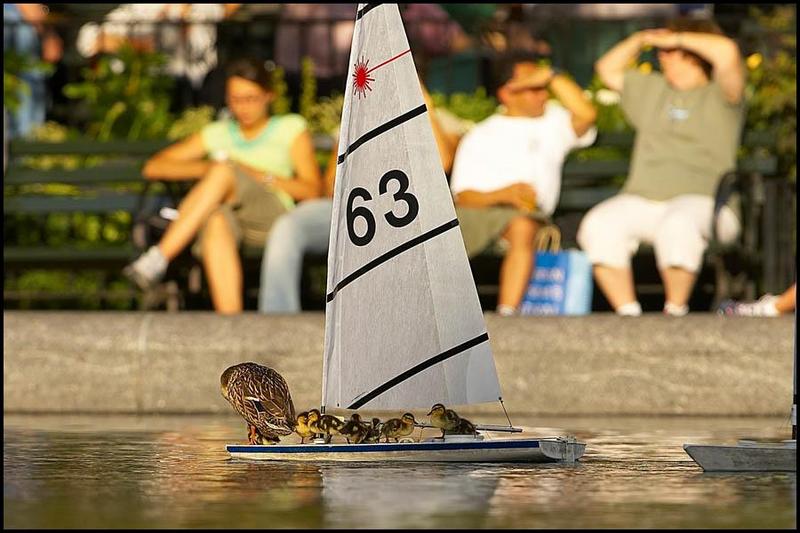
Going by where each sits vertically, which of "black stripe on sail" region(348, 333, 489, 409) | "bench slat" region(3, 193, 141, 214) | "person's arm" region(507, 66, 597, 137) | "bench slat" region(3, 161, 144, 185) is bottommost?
"black stripe on sail" region(348, 333, 489, 409)

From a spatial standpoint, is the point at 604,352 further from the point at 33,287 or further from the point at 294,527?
the point at 294,527

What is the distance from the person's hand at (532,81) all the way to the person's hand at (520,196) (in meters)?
0.73

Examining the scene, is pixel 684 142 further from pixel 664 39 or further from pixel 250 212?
pixel 250 212

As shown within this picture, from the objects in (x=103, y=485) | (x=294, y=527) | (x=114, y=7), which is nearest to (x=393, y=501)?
(x=294, y=527)

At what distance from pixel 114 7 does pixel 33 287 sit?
2980 millimetres

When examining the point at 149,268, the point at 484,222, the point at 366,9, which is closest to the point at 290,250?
the point at 149,268

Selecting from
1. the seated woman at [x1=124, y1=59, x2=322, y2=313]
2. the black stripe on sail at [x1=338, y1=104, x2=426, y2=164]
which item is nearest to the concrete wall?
the seated woman at [x1=124, y1=59, x2=322, y2=313]

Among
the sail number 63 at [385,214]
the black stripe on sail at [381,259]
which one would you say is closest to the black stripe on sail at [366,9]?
the sail number 63 at [385,214]

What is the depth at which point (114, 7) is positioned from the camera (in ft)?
63.2

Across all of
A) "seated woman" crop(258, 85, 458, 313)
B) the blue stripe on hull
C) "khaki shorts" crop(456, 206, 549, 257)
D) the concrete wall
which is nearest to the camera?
the blue stripe on hull

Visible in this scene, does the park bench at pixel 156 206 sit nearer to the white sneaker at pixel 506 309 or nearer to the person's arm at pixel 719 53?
the person's arm at pixel 719 53

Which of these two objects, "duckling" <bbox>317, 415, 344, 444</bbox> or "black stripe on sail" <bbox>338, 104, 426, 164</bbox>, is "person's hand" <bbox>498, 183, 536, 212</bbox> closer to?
"black stripe on sail" <bbox>338, 104, 426, 164</bbox>

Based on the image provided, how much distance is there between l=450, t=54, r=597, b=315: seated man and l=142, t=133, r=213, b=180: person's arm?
1.80 metres

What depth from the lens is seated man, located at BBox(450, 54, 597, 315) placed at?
48.5 ft
